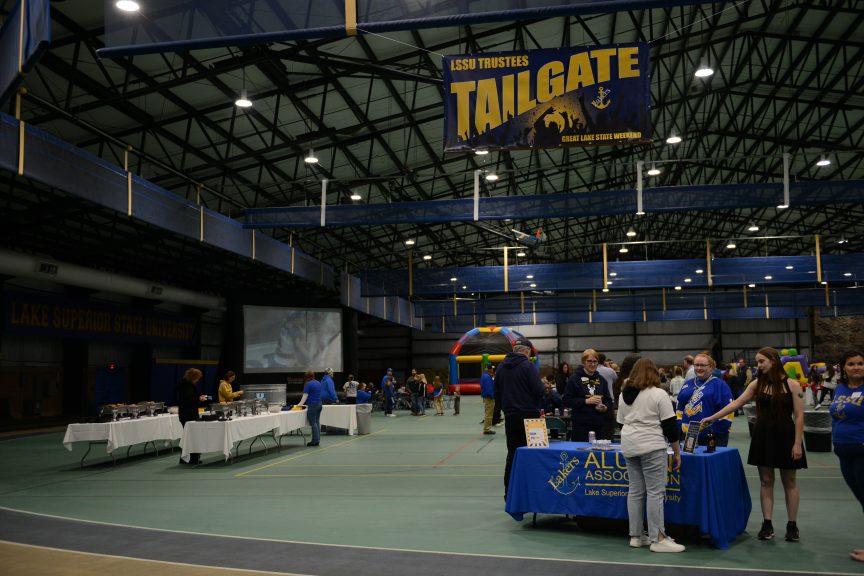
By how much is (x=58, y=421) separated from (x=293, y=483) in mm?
17942

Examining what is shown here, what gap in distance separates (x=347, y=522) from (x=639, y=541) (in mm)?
2859

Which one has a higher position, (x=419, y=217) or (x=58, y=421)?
(x=419, y=217)

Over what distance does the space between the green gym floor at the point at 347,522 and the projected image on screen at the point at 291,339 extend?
11.5 m

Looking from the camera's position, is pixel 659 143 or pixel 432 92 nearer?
pixel 432 92

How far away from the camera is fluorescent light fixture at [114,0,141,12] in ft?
17.5

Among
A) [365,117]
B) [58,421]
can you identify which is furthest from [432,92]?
[58,421]

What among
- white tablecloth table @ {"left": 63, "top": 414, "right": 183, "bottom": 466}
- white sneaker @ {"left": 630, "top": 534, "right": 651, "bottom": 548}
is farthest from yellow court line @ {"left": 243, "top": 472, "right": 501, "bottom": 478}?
Result: white sneaker @ {"left": 630, "top": 534, "right": 651, "bottom": 548}

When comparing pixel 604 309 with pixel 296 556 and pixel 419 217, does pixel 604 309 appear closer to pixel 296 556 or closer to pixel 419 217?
pixel 419 217

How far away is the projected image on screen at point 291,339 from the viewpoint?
2392 cm

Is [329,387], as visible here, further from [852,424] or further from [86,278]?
[852,424]

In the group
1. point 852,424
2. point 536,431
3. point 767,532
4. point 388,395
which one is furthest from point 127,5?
point 388,395

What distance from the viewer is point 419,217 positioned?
57.7 feet

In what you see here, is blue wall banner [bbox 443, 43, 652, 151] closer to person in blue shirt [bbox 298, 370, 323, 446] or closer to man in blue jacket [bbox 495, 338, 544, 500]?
man in blue jacket [bbox 495, 338, 544, 500]

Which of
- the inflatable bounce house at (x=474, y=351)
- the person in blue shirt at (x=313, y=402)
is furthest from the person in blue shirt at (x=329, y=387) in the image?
the inflatable bounce house at (x=474, y=351)
